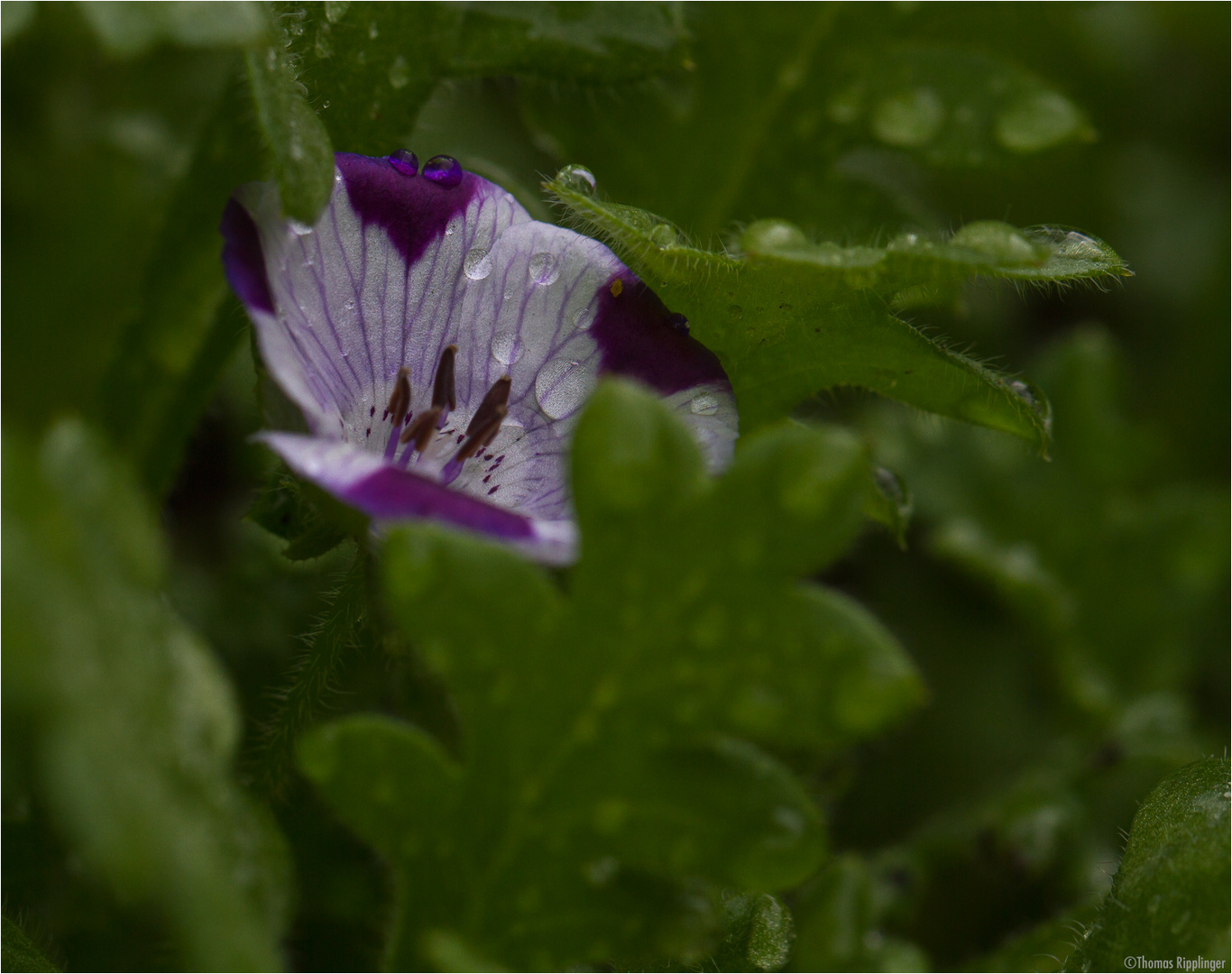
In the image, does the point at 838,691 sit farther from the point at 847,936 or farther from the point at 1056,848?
the point at 1056,848

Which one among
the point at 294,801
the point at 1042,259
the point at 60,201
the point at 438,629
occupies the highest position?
the point at 1042,259

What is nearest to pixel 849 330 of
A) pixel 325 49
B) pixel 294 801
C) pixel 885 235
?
pixel 885 235

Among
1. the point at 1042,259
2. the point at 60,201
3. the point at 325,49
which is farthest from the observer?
the point at 60,201

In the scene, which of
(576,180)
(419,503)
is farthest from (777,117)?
(419,503)

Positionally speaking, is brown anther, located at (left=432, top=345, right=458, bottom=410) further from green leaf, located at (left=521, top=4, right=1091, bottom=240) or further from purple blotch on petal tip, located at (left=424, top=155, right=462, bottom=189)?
green leaf, located at (left=521, top=4, right=1091, bottom=240)

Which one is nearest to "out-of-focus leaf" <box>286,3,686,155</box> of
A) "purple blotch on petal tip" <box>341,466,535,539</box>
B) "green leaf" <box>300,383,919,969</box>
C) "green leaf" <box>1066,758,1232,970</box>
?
"purple blotch on petal tip" <box>341,466,535,539</box>

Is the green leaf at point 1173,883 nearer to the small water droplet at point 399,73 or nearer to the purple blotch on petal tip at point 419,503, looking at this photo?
the purple blotch on petal tip at point 419,503

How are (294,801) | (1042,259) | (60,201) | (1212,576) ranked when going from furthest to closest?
1. (1212,576)
2. (60,201)
3. (294,801)
4. (1042,259)
